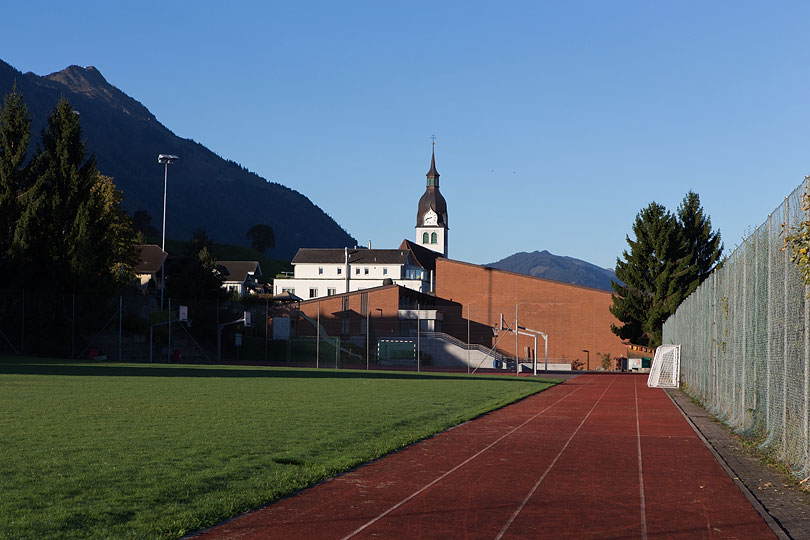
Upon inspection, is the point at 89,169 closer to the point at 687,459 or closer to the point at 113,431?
the point at 113,431

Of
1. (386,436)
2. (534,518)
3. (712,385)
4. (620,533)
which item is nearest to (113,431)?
(386,436)

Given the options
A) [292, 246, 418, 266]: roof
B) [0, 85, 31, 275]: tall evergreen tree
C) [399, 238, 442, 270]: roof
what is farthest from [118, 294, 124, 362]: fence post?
[399, 238, 442, 270]: roof

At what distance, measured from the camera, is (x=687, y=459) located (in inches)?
501

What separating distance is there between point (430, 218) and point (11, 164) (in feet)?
410

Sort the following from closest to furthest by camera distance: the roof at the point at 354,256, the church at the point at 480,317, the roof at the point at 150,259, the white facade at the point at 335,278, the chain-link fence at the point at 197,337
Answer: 1. the chain-link fence at the point at 197,337
2. the church at the point at 480,317
3. the roof at the point at 150,259
4. the white facade at the point at 335,278
5. the roof at the point at 354,256

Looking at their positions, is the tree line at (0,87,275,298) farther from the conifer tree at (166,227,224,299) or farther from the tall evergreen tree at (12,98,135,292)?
the conifer tree at (166,227,224,299)

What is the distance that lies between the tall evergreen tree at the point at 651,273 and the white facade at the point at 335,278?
6150 centimetres

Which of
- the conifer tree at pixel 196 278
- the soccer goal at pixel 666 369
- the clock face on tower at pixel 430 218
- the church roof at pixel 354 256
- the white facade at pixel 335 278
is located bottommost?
the soccer goal at pixel 666 369

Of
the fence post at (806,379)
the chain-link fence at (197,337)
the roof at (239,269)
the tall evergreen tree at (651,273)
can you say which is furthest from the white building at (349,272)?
the fence post at (806,379)

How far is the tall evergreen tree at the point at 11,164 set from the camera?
45875mm

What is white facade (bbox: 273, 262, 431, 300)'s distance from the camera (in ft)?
393

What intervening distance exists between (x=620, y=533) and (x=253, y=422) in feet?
30.9

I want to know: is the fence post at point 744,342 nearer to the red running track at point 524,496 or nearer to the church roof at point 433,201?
the red running track at point 524,496

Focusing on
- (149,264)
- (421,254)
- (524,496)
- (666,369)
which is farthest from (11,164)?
(421,254)
